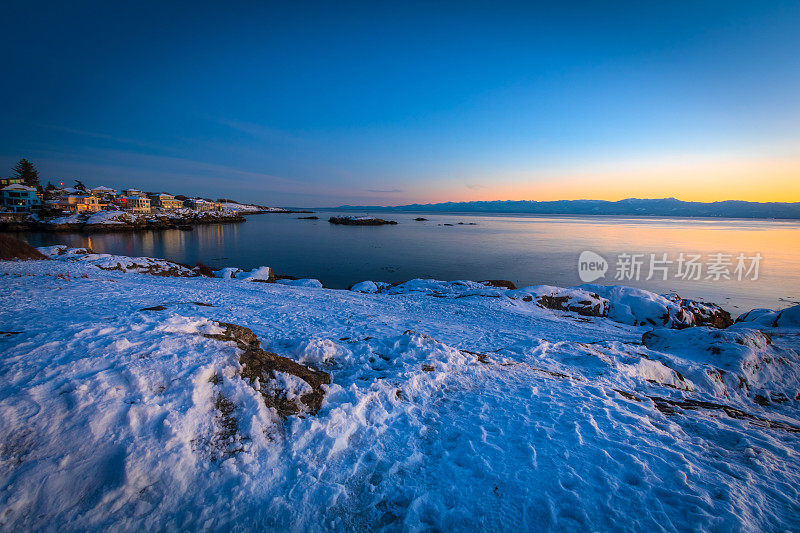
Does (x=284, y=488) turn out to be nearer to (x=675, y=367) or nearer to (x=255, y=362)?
(x=255, y=362)

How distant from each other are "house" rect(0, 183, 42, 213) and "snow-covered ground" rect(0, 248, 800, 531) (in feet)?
350

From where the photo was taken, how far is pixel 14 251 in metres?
17.7

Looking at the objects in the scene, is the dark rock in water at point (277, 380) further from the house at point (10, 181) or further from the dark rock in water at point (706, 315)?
the house at point (10, 181)

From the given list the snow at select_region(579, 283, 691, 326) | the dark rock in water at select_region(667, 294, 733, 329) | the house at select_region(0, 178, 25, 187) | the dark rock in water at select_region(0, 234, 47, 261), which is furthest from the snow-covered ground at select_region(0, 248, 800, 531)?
the house at select_region(0, 178, 25, 187)

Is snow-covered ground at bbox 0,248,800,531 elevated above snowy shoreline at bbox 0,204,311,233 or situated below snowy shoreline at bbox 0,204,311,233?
below

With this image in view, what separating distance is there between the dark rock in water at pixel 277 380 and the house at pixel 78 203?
111171mm

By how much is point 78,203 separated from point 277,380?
11739cm

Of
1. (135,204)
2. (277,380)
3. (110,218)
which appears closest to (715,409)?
(277,380)

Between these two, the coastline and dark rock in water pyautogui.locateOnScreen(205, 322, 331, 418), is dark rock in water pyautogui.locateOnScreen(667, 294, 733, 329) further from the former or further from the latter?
the coastline

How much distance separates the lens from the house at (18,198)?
72500 millimetres

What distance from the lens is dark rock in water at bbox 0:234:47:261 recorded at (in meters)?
17.1

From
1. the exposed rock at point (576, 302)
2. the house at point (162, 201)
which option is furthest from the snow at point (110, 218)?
the exposed rock at point (576, 302)

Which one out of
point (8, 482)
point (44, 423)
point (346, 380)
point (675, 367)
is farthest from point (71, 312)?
point (675, 367)

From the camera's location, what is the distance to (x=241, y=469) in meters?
3.91
